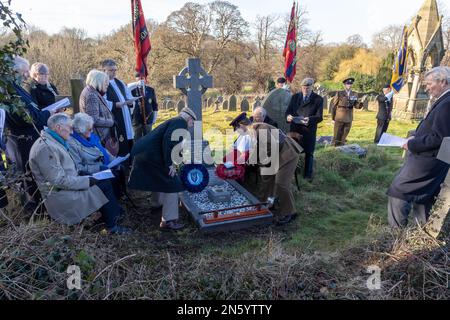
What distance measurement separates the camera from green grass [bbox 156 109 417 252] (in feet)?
14.2

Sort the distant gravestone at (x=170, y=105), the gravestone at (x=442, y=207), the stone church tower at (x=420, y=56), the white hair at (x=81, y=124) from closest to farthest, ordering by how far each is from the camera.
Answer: the gravestone at (x=442, y=207) < the white hair at (x=81, y=124) < the stone church tower at (x=420, y=56) < the distant gravestone at (x=170, y=105)

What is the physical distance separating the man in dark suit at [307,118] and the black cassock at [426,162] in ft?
9.75

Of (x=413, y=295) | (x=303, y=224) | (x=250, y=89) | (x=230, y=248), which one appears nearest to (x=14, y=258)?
(x=230, y=248)

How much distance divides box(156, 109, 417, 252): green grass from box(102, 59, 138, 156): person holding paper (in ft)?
8.86

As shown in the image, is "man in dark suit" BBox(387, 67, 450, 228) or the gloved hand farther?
the gloved hand

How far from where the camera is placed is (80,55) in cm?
1750

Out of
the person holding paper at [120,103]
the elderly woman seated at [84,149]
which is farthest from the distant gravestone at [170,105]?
the elderly woman seated at [84,149]

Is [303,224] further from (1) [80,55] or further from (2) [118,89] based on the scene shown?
(1) [80,55]

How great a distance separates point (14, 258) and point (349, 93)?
852 cm

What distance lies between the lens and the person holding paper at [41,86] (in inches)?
179

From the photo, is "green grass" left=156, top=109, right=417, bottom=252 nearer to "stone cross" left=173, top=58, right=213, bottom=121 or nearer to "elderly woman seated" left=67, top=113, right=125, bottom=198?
"elderly woman seated" left=67, top=113, right=125, bottom=198

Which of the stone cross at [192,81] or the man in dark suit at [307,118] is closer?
the stone cross at [192,81]

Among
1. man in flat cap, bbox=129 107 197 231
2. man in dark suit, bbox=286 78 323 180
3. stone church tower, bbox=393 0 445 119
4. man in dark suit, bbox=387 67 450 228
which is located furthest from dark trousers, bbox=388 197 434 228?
stone church tower, bbox=393 0 445 119

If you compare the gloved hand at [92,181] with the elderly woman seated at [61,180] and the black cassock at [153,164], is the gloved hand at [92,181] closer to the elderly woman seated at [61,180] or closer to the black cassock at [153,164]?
the elderly woman seated at [61,180]
